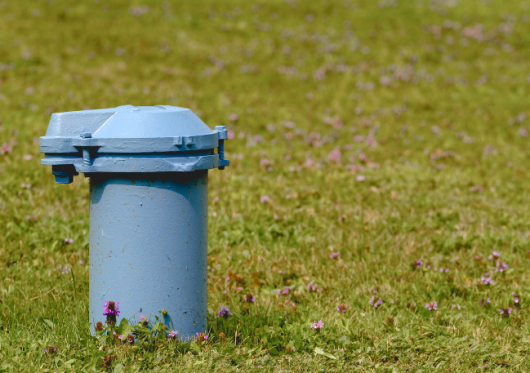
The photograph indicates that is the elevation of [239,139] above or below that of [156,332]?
above

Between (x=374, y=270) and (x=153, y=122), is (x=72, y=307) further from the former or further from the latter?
(x=374, y=270)

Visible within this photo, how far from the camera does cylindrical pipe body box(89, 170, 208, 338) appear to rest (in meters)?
3.16

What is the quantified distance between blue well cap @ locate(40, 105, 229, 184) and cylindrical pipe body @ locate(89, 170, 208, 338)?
0.11 metres

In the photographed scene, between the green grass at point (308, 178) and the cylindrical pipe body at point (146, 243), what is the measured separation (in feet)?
0.88

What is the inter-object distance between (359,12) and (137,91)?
8.88 m

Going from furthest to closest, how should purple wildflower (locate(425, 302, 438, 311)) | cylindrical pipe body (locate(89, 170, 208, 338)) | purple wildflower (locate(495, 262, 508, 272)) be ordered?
purple wildflower (locate(495, 262, 508, 272)) < purple wildflower (locate(425, 302, 438, 311)) < cylindrical pipe body (locate(89, 170, 208, 338))

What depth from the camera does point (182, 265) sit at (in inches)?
128

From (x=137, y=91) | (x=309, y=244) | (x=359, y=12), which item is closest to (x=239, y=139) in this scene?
(x=137, y=91)

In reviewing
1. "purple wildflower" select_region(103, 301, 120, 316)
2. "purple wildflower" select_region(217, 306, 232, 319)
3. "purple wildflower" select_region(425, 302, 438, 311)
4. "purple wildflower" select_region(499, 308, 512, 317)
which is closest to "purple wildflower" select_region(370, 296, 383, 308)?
"purple wildflower" select_region(425, 302, 438, 311)

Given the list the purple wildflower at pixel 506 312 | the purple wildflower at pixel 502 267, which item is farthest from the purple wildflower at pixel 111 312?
the purple wildflower at pixel 502 267

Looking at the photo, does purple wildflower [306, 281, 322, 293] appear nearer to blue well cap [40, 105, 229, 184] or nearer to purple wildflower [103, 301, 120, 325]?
blue well cap [40, 105, 229, 184]

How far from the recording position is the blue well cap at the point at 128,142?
120 inches

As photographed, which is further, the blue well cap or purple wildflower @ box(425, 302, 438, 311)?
purple wildflower @ box(425, 302, 438, 311)

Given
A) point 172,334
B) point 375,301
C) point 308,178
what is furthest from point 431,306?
point 308,178
